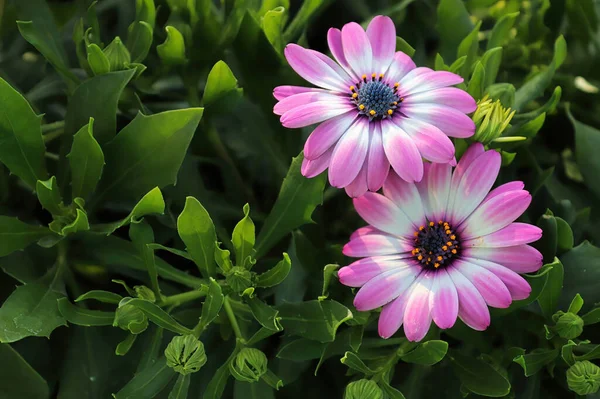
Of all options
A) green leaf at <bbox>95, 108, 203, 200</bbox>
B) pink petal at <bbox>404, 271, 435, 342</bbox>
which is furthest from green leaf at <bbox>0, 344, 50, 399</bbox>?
pink petal at <bbox>404, 271, 435, 342</bbox>

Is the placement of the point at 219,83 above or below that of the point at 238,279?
above

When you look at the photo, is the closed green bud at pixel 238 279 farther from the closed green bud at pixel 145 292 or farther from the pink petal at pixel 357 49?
the pink petal at pixel 357 49

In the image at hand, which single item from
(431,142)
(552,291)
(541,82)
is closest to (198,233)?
(431,142)

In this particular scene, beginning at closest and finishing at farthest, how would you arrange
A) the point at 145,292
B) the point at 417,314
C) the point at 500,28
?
the point at 417,314 < the point at 145,292 < the point at 500,28

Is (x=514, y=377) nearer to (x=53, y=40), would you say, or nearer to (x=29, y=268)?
(x=29, y=268)

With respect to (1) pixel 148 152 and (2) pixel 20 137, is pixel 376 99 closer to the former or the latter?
(1) pixel 148 152

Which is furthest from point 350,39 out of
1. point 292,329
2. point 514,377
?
point 514,377

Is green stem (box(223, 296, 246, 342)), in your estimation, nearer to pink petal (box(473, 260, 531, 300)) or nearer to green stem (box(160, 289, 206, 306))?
green stem (box(160, 289, 206, 306))
